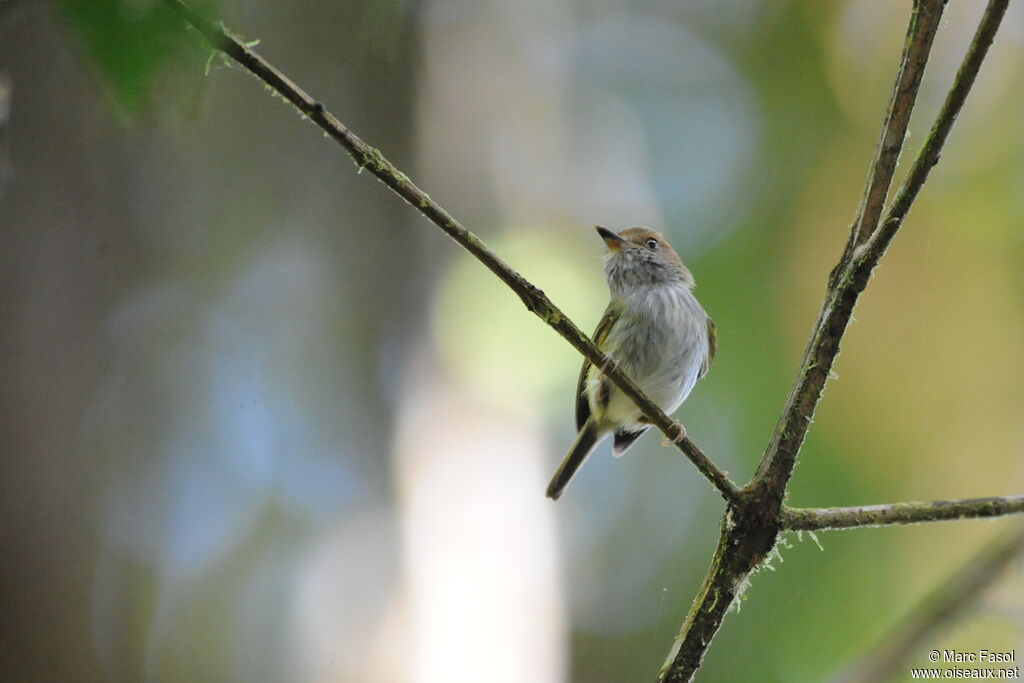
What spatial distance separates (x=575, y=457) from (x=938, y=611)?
89.2 inches

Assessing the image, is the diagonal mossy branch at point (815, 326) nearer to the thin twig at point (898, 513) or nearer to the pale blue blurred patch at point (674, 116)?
the thin twig at point (898, 513)

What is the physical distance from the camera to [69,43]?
0.64 m

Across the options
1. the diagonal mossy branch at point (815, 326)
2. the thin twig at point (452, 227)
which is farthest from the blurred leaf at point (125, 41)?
the diagonal mossy branch at point (815, 326)

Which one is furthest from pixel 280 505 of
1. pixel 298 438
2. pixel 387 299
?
pixel 387 299

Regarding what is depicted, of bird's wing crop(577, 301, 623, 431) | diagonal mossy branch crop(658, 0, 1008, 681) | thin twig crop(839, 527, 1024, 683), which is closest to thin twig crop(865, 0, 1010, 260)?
diagonal mossy branch crop(658, 0, 1008, 681)

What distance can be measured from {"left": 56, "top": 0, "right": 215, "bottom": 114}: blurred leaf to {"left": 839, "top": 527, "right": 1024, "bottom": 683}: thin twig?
168 centimetres

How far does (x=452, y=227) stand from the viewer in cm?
180

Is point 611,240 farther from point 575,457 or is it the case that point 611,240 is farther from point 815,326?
point 815,326

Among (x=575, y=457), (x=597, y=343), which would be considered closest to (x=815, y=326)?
(x=597, y=343)

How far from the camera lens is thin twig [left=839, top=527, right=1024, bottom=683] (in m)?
1.71

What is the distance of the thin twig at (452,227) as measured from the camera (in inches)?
57.1

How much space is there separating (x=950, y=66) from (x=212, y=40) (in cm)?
566

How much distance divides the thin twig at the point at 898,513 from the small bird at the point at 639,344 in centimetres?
168

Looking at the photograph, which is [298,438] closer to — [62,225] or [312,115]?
[62,225]
